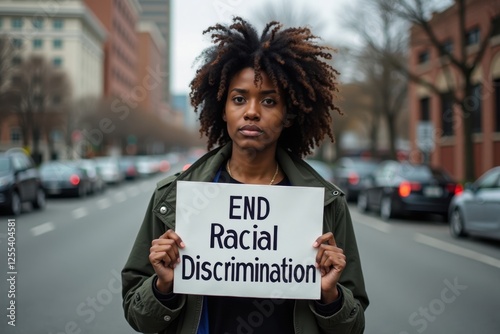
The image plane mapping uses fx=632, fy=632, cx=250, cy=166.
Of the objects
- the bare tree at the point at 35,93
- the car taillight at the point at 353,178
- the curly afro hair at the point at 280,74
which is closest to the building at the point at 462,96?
the car taillight at the point at 353,178

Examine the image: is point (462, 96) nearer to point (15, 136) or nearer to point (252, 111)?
point (252, 111)

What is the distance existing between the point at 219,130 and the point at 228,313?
87 centimetres

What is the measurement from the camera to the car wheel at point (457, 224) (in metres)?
13.1

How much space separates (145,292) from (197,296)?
Result: 19 centimetres

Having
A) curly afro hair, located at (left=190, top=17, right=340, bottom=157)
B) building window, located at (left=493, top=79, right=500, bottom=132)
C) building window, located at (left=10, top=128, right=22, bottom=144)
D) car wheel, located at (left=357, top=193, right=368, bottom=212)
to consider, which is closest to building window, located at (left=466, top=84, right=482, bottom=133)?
building window, located at (left=493, top=79, right=500, bottom=132)

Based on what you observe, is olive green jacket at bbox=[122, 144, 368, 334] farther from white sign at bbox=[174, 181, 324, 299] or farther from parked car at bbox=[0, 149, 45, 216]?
parked car at bbox=[0, 149, 45, 216]

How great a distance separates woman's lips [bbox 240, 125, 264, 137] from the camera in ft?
7.94

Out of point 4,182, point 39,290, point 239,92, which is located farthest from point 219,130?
point 4,182

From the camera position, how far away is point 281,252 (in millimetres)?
2393

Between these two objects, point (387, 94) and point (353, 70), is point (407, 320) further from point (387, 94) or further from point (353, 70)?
point (353, 70)

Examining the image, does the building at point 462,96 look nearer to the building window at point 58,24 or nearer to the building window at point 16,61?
the building window at point 16,61

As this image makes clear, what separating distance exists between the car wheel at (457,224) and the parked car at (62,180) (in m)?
16.6

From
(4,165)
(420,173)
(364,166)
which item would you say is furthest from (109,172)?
(420,173)

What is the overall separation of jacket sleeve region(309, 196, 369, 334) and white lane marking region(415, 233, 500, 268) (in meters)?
7.83
